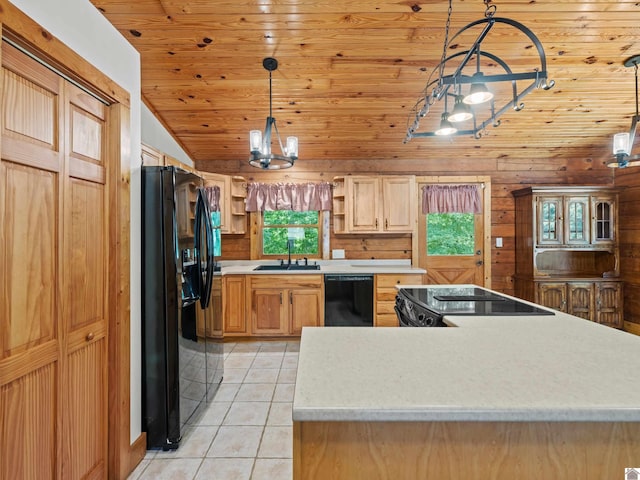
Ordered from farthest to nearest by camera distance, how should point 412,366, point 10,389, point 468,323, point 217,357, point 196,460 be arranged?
point 217,357
point 196,460
point 468,323
point 10,389
point 412,366

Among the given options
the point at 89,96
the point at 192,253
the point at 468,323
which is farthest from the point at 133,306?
the point at 468,323

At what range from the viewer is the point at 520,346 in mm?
1216

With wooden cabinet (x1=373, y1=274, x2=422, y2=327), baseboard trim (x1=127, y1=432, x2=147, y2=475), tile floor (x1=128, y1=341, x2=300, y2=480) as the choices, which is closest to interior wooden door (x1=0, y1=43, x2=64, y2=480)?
baseboard trim (x1=127, y1=432, x2=147, y2=475)

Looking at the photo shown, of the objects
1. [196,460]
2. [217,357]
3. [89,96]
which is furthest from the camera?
[217,357]

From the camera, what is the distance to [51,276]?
1.38 metres

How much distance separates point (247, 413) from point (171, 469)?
0.64 m

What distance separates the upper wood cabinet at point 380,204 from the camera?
4.14 meters

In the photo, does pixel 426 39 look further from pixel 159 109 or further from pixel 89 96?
pixel 159 109

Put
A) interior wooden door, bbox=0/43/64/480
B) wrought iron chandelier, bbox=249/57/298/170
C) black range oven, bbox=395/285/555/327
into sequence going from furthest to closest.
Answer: wrought iron chandelier, bbox=249/57/298/170 → black range oven, bbox=395/285/555/327 → interior wooden door, bbox=0/43/64/480

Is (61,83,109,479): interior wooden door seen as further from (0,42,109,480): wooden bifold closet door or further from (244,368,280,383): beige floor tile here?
(244,368,280,383): beige floor tile

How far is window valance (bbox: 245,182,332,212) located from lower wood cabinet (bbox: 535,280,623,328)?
9.43ft

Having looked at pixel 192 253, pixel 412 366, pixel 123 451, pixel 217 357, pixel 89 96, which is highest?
pixel 89 96

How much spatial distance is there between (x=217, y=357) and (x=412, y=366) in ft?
6.94

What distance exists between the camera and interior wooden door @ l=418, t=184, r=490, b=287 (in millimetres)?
4465
